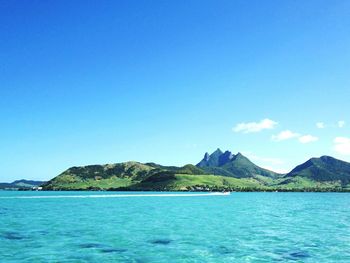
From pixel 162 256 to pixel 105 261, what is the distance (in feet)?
22.1

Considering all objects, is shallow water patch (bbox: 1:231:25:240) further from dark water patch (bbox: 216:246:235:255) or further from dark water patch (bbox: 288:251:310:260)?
dark water patch (bbox: 288:251:310:260)

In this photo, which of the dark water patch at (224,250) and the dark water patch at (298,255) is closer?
the dark water patch at (298,255)

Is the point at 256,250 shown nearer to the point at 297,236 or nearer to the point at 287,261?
the point at 287,261

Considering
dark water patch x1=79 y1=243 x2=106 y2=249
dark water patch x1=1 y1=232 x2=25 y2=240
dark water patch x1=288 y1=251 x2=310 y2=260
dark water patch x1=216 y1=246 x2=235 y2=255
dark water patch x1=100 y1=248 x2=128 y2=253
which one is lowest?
dark water patch x1=288 y1=251 x2=310 y2=260

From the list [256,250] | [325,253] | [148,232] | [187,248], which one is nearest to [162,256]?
[187,248]

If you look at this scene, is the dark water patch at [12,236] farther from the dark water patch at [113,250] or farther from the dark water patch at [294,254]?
the dark water patch at [294,254]

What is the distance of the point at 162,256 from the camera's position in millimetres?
44094

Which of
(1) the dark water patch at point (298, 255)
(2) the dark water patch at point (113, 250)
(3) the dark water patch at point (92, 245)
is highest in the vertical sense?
(3) the dark water patch at point (92, 245)

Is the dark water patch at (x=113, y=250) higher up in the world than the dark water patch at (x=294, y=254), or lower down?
higher up

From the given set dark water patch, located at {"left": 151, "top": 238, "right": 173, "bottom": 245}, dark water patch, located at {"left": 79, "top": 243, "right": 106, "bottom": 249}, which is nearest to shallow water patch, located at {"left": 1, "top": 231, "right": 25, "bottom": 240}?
dark water patch, located at {"left": 79, "top": 243, "right": 106, "bottom": 249}

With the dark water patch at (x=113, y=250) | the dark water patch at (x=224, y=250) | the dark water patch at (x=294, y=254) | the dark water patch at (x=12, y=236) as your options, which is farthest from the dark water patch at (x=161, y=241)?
the dark water patch at (x=12, y=236)

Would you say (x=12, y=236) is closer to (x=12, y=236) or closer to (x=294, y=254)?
(x=12, y=236)

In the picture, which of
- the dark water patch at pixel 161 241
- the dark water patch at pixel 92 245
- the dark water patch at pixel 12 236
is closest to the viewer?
the dark water patch at pixel 92 245

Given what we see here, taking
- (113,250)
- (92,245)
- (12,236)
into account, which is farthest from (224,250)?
(12,236)
